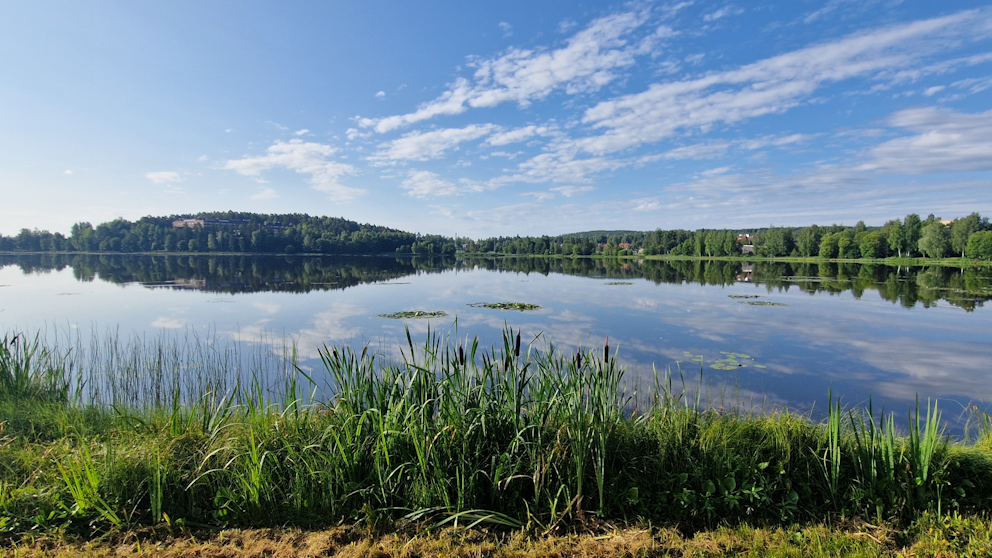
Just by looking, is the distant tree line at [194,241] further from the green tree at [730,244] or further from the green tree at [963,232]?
the green tree at [963,232]

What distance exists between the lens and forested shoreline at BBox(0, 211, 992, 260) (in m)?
70.2

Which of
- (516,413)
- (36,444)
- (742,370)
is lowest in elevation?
(742,370)

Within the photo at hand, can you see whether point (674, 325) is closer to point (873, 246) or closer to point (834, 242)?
point (873, 246)

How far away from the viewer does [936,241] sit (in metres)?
68.3

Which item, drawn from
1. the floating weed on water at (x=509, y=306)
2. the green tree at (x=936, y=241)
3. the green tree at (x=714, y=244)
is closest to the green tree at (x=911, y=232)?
the green tree at (x=936, y=241)

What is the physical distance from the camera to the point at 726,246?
3917 inches

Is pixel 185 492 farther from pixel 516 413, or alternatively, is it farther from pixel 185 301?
pixel 185 301

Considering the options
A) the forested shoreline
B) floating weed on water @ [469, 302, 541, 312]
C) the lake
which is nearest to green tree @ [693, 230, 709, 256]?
the forested shoreline

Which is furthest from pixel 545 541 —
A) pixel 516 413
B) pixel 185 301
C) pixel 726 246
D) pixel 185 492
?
pixel 726 246

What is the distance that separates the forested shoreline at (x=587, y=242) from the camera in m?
70.2

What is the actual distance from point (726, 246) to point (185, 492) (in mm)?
110347

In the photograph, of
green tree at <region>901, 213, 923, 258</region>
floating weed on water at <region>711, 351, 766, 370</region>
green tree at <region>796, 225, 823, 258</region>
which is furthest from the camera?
green tree at <region>796, 225, 823, 258</region>

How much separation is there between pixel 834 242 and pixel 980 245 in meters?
22.9

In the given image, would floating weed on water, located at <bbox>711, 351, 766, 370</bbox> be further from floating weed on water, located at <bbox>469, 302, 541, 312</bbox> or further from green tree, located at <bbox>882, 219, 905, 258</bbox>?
green tree, located at <bbox>882, 219, 905, 258</bbox>
